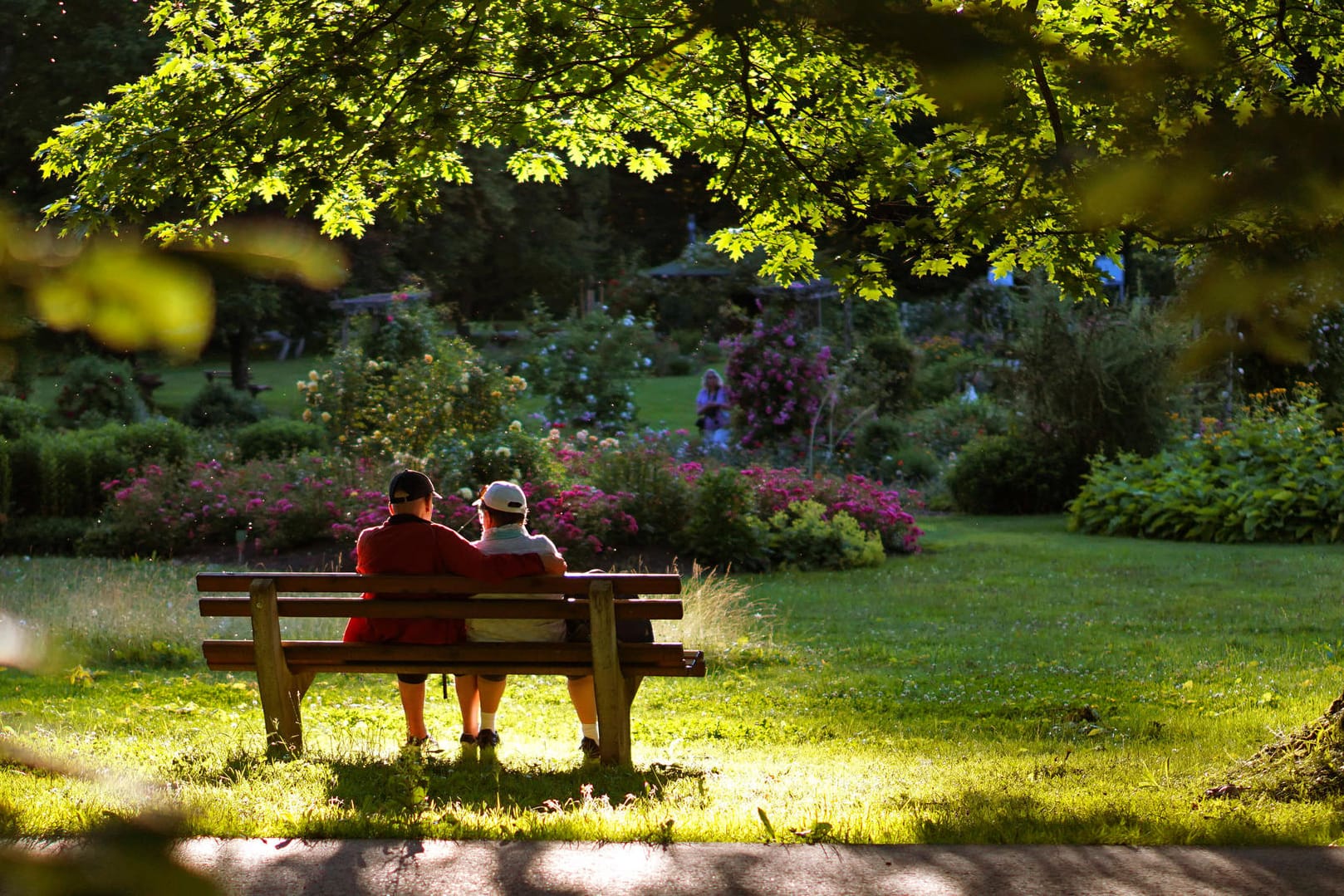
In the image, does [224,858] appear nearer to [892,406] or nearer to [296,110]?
[296,110]

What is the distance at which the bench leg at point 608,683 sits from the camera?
511cm

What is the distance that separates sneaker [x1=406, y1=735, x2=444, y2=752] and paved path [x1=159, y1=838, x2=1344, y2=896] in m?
1.58

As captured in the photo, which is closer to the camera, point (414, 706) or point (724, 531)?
point (414, 706)

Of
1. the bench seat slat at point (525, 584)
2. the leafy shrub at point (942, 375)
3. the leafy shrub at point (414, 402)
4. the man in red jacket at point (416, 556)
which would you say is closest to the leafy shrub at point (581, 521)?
the leafy shrub at point (414, 402)

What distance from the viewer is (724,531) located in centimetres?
1281

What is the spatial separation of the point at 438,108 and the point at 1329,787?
421cm

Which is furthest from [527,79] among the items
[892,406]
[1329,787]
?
[892,406]

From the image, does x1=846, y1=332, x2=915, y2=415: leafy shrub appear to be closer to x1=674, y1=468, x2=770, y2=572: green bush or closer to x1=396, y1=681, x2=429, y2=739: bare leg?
x1=674, y1=468, x2=770, y2=572: green bush

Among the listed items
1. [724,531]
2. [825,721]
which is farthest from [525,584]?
[724,531]

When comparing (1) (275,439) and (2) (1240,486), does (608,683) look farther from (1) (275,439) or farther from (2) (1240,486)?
(1) (275,439)

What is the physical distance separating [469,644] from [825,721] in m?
2.29

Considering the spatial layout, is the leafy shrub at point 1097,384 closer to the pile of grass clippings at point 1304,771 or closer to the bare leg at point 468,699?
the pile of grass clippings at point 1304,771

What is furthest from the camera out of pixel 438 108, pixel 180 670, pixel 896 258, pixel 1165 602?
pixel 1165 602

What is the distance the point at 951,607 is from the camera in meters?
10.6
